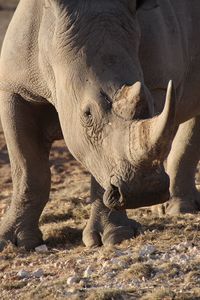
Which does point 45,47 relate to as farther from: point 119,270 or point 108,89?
point 119,270

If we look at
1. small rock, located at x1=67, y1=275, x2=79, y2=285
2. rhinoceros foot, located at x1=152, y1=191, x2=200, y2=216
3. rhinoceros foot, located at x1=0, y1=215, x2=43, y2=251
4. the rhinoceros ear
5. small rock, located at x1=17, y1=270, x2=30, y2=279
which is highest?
the rhinoceros ear

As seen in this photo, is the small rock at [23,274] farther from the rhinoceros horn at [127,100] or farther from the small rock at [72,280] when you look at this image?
the rhinoceros horn at [127,100]

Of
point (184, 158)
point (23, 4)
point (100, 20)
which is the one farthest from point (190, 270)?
point (184, 158)

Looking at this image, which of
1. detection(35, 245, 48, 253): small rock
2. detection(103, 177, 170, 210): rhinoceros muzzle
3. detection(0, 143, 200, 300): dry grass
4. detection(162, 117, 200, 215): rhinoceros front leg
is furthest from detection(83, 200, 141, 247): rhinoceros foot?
detection(162, 117, 200, 215): rhinoceros front leg

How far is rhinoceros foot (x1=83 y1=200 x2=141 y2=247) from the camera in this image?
890 cm

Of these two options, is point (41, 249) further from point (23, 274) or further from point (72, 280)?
point (72, 280)

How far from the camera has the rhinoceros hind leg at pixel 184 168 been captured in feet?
34.6

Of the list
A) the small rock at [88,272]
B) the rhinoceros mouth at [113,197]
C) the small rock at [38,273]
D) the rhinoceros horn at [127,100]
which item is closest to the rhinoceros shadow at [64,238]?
Answer: the small rock at [38,273]

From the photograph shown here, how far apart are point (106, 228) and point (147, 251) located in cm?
95

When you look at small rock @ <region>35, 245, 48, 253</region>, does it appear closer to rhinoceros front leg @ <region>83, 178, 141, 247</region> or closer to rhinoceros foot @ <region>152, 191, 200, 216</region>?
rhinoceros front leg @ <region>83, 178, 141, 247</region>

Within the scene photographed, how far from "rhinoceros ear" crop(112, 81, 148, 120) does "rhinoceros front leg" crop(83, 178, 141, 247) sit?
1.57 meters

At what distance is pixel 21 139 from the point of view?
9117mm

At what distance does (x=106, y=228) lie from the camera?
9.01 metres

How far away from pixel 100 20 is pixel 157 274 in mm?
1873
